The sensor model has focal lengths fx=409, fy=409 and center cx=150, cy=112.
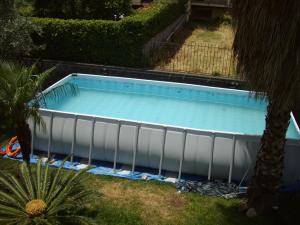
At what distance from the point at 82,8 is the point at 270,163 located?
15.9 meters

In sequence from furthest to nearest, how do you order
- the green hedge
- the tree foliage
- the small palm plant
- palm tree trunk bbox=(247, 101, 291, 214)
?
the green hedge < the tree foliage < palm tree trunk bbox=(247, 101, 291, 214) < the small palm plant

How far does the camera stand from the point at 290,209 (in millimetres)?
9469

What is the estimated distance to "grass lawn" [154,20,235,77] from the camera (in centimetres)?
1781

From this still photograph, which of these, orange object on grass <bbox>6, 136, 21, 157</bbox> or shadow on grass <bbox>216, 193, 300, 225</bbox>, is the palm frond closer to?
shadow on grass <bbox>216, 193, 300, 225</bbox>

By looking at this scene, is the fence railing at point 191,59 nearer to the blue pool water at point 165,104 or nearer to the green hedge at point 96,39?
the green hedge at point 96,39

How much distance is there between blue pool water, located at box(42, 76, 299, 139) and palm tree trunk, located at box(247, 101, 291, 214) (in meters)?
5.71

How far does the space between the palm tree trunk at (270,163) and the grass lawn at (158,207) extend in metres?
0.38

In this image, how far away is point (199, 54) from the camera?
1972cm

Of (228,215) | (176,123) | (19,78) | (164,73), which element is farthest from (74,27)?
(228,215)

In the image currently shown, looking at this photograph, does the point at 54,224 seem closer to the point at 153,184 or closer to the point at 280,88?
the point at 153,184

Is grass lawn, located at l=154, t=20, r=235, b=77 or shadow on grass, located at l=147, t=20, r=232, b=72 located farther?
shadow on grass, located at l=147, t=20, r=232, b=72

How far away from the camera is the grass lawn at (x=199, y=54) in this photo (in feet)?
58.4

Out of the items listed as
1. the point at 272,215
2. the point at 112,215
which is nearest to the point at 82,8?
the point at 112,215

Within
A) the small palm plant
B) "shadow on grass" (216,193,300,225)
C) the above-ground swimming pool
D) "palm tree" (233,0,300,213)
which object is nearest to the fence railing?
the above-ground swimming pool
